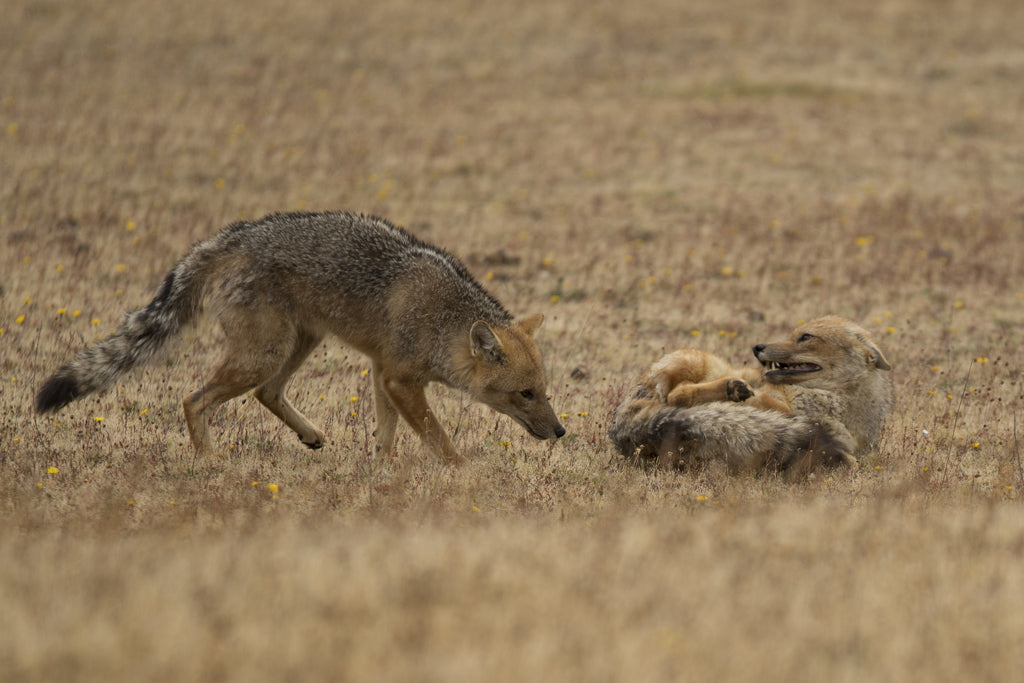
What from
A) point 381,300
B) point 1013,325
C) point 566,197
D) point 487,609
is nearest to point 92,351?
point 381,300

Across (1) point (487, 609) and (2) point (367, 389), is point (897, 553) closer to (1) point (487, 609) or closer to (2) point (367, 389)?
(1) point (487, 609)

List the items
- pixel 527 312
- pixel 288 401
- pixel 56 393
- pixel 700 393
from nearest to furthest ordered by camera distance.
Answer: pixel 56 393, pixel 700 393, pixel 288 401, pixel 527 312

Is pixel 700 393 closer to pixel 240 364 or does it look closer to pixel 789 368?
pixel 789 368

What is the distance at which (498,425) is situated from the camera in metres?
8.79

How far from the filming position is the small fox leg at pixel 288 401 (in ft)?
26.6

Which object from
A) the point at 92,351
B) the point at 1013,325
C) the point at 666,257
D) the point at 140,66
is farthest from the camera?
the point at 140,66

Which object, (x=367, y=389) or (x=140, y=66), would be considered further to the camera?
(x=140, y=66)

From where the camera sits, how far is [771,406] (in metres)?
7.87

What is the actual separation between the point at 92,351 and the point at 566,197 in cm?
1271

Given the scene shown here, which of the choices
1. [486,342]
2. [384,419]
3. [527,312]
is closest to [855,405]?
[486,342]

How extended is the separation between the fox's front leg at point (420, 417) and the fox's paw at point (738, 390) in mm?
2127

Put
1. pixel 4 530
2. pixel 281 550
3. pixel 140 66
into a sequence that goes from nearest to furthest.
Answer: pixel 281 550 < pixel 4 530 < pixel 140 66

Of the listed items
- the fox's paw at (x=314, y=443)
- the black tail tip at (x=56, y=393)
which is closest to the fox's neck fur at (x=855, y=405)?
the fox's paw at (x=314, y=443)

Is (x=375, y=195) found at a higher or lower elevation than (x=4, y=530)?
lower
